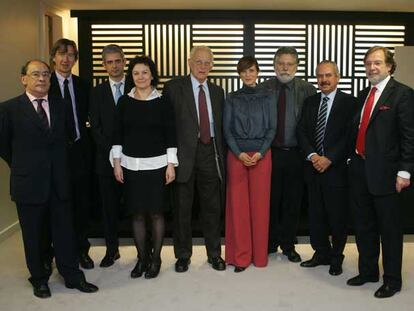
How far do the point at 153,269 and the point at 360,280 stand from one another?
1474 mm

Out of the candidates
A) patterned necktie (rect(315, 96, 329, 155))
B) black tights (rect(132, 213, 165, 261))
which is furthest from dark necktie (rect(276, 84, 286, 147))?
black tights (rect(132, 213, 165, 261))

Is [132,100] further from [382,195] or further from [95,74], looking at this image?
[95,74]

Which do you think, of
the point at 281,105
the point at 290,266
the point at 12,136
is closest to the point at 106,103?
the point at 12,136

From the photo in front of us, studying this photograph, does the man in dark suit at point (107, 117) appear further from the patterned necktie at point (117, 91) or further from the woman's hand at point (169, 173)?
the woman's hand at point (169, 173)

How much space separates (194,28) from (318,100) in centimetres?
323

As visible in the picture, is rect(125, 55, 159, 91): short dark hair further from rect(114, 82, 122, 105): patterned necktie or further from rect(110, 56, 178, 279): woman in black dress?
rect(114, 82, 122, 105): patterned necktie

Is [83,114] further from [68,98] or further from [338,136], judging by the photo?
[338,136]

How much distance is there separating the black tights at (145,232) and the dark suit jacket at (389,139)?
149cm

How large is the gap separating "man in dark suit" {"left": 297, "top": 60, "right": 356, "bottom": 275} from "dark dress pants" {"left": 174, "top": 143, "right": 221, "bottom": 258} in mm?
715

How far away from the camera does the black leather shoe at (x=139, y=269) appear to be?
3604 millimetres

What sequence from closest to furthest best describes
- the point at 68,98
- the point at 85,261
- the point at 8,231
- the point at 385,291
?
the point at 385,291
the point at 68,98
the point at 85,261
the point at 8,231

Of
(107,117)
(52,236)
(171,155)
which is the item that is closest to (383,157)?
(171,155)

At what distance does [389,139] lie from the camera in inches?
124

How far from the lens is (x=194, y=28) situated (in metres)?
6.50
